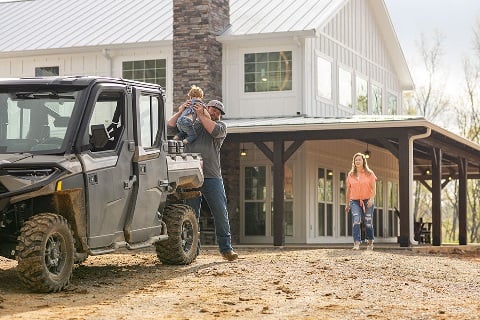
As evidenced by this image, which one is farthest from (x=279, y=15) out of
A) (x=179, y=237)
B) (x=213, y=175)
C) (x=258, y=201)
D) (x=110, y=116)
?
(x=110, y=116)

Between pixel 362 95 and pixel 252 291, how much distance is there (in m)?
20.2

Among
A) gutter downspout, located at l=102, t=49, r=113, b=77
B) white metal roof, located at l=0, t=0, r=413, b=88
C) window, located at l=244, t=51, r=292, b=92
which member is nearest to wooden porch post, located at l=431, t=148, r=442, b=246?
window, located at l=244, t=51, r=292, b=92

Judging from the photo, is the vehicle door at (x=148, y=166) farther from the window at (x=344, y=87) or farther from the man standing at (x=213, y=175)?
the window at (x=344, y=87)

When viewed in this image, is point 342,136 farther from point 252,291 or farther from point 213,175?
point 252,291

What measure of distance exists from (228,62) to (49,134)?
1549 cm

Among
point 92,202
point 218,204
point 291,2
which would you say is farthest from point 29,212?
point 291,2

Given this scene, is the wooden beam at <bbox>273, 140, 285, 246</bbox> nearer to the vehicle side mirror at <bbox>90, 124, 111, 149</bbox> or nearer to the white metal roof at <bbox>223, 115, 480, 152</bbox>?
the white metal roof at <bbox>223, 115, 480, 152</bbox>

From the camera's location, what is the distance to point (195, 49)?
2531 centimetres

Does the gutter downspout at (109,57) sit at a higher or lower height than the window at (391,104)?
higher

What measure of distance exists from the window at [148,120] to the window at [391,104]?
2118 centimetres

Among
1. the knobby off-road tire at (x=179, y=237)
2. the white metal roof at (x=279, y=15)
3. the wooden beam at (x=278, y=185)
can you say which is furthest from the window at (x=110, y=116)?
the white metal roof at (x=279, y=15)

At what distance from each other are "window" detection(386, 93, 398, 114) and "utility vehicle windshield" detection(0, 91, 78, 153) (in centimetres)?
2268

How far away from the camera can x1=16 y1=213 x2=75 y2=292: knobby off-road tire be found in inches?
382

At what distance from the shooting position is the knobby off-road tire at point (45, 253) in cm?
970
